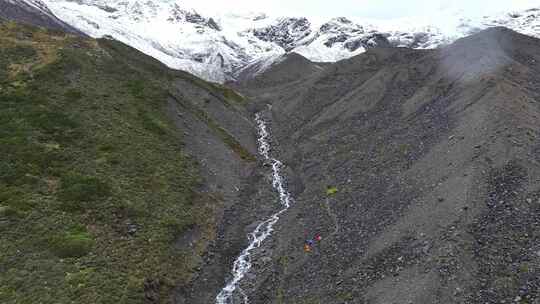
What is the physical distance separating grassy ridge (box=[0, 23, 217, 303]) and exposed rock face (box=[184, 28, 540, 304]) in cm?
620

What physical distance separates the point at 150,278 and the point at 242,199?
2087 centimetres

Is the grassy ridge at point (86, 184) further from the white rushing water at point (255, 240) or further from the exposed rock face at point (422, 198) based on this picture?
the exposed rock face at point (422, 198)

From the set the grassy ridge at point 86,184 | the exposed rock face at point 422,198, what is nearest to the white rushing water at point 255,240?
the exposed rock face at point 422,198

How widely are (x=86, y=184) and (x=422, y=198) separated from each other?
1280 inches

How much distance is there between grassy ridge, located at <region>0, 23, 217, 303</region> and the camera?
34375mm

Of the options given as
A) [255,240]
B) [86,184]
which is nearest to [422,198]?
[255,240]

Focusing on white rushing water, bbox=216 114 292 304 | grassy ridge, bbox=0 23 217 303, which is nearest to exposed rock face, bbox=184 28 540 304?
white rushing water, bbox=216 114 292 304

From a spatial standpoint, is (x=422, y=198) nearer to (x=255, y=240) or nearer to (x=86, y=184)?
(x=255, y=240)

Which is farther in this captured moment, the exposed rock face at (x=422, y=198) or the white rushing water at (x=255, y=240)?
the white rushing water at (x=255, y=240)

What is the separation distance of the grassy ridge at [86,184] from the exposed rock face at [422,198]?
6201mm

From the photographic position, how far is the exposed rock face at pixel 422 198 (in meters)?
30.2

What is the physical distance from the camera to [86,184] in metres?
44.9

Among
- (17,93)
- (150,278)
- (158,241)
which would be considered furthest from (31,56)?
(150,278)

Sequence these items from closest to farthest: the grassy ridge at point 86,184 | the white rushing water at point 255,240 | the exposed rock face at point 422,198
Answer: the exposed rock face at point 422,198 < the grassy ridge at point 86,184 < the white rushing water at point 255,240
